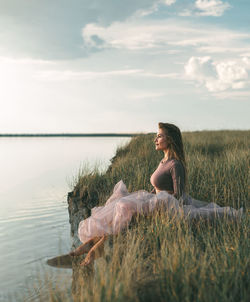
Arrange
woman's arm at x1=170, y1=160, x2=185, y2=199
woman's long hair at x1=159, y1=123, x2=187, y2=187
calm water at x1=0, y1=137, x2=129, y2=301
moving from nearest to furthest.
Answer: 1. woman's arm at x1=170, y1=160, x2=185, y2=199
2. woman's long hair at x1=159, y1=123, x2=187, y2=187
3. calm water at x1=0, y1=137, x2=129, y2=301

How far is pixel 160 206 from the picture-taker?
439 centimetres

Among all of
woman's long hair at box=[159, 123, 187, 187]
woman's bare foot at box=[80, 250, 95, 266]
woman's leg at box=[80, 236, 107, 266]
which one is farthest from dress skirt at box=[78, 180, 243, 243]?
woman's long hair at box=[159, 123, 187, 187]

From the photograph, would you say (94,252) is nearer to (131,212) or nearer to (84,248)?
(84,248)

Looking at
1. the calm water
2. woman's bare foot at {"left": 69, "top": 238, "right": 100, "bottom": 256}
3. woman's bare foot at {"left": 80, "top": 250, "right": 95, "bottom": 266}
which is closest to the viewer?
woman's bare foot at {"left": 80, "top": 250, "right": 95, "bottom": 266}

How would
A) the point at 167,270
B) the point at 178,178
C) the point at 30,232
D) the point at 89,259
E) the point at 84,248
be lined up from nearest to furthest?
1. the point at 167,270
2. the point at 89,259
3. the point at 84,248
4. the point at 178,178
5. the point at 30,232

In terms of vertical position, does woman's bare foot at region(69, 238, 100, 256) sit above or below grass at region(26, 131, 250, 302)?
below

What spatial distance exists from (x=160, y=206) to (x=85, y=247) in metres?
1.03

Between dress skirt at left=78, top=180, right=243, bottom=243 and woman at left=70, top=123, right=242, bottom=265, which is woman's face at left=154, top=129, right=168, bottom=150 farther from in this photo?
dress skirt at left=78, top=180, right=243, bottom=243


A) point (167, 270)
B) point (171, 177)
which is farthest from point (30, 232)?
point (167, 270)

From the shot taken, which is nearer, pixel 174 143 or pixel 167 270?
pixel 167 270

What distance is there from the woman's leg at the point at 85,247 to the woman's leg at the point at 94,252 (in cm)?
25

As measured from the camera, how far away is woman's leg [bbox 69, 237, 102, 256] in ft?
13.8

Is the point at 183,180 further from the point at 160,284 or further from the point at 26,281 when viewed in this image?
the point at 26,281

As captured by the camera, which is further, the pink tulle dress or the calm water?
the calm water
